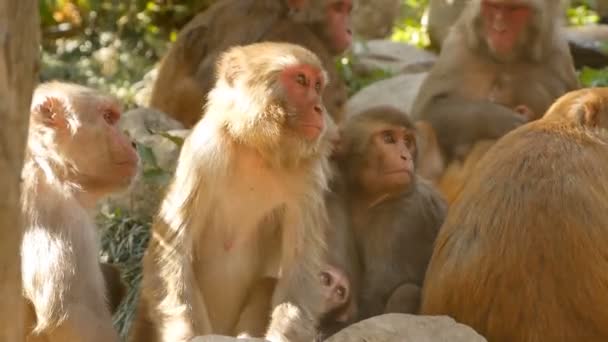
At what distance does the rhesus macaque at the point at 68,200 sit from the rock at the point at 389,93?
4847mm

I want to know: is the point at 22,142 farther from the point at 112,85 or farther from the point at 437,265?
the point at 112,85

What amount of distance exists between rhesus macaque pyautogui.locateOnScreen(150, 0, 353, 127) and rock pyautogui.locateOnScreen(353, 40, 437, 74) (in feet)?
9.35

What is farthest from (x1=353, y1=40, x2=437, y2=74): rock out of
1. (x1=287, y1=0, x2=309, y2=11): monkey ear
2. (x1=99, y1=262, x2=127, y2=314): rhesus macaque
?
(x1=99, y1=262, x2=127, y2=314): rhesus macaque

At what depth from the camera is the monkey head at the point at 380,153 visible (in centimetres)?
625

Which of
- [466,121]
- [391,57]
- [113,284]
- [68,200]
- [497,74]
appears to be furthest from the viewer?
[391,57]

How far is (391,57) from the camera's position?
12406mm

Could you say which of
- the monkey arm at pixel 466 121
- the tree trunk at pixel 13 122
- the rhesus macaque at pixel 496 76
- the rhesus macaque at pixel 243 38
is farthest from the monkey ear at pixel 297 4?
the tree trunk at pixel 13 122

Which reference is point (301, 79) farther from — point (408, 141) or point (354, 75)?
point (354, 75)

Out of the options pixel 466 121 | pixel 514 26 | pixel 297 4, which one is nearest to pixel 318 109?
pixel 466 121

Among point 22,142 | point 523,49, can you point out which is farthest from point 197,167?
point 523,49

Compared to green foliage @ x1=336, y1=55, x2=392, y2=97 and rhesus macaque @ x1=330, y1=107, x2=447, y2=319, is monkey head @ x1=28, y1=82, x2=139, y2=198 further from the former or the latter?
green foliage @ x1=336, y1=55, x2=392, y2=97

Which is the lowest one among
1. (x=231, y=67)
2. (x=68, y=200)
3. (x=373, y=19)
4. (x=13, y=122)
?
(x=373, y=19)

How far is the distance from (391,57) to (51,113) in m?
7.27

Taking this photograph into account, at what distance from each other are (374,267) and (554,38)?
283 cm
